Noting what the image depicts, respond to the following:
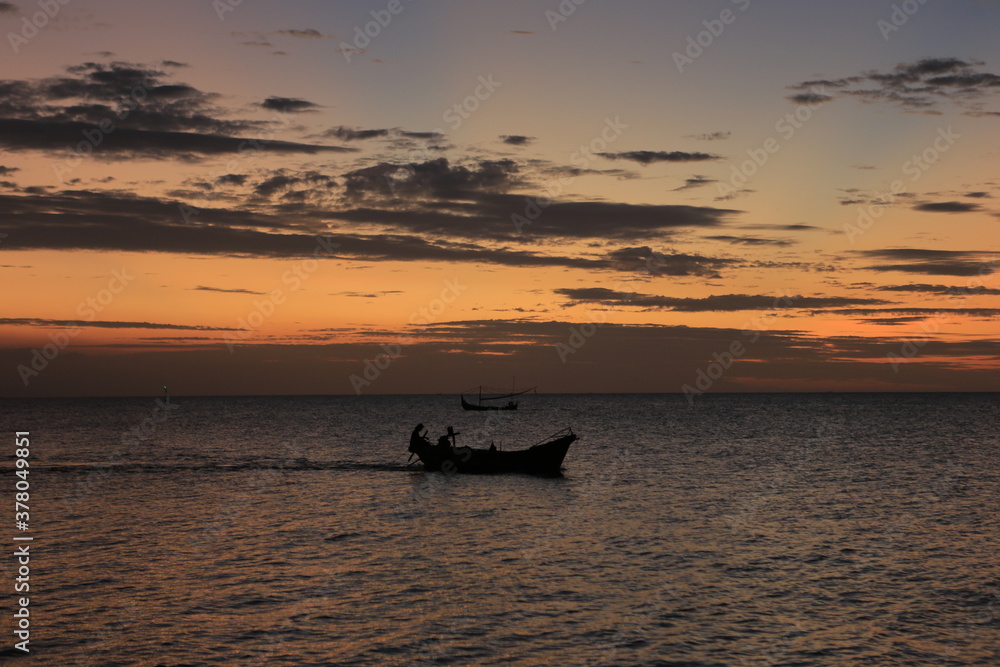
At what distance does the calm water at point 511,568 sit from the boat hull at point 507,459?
1577mm

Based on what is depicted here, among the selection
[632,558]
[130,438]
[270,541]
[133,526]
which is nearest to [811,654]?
[632,558]

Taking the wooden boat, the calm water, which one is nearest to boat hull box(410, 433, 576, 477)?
the wooden boat

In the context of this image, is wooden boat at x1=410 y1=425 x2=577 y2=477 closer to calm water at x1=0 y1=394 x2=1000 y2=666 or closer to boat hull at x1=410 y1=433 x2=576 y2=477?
boat hull at x1=410 y1=433 x2=576 y2=477

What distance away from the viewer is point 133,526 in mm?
33844

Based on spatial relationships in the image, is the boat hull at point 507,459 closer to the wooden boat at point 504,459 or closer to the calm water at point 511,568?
the wooden boat at point 504,459

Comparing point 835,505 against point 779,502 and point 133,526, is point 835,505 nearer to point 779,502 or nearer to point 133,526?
point 779,502

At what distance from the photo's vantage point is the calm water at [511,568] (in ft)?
62.9

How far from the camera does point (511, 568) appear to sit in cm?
2658

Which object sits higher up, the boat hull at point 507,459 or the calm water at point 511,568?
the boat hull at point 507,459

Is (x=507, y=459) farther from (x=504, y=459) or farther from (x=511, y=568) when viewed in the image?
(x=511, y=568)

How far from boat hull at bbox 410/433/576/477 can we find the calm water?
1.58 m

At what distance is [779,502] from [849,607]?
19.9 meters

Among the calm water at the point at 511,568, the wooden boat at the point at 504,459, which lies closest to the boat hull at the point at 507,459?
the wooden boat at the point at 504,459

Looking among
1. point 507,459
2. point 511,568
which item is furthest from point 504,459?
point 511,568
